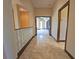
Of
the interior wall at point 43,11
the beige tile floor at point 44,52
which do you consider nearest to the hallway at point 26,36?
the beige tile floor at point 44,52

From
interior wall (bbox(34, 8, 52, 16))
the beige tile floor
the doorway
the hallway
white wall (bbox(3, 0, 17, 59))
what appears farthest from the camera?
interior wall (bbox(34, 8, 52, 16))

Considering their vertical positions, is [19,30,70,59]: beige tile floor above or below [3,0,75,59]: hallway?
below

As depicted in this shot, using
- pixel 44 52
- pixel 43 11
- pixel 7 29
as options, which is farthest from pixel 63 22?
pixel 7 29

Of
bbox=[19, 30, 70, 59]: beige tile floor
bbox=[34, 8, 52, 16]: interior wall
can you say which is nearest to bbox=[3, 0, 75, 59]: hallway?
bbox=[19, 30, 70, 59]: beige tile floor

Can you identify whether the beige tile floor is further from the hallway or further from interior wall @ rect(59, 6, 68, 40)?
interior wall @ rect(59, 6, 68, 40)

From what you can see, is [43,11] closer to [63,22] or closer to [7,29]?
[63,22]

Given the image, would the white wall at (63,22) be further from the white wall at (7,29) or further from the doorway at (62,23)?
the white wall at (7,29)

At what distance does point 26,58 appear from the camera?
4422 mm

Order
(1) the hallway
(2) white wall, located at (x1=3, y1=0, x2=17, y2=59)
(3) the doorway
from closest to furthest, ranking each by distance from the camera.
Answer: (2) white wall, located at (x1=3, y1=0, x2=17, y2=59) < (1) the hallway < (3) the doorway

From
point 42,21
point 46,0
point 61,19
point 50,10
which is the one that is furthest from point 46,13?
point 42,21

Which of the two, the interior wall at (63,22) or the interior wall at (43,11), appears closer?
the interior wall at (63,22)

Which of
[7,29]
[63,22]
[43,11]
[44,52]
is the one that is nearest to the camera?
[7,29]

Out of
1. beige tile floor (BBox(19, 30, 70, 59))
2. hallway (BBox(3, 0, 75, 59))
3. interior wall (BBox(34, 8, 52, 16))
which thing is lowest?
beige tile floor (BBox(19, 30, 70, 59))
